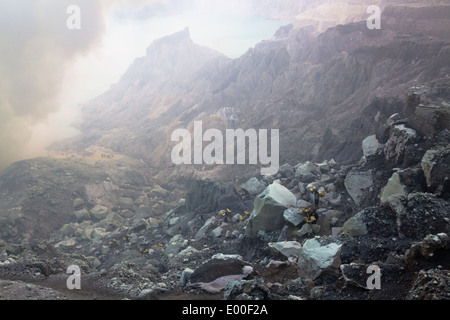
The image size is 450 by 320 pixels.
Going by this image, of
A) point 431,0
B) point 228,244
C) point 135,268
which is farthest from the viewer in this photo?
point 431,0

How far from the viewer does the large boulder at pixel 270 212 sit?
12953 millimetres

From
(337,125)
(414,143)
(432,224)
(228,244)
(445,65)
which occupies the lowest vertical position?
(228,244)

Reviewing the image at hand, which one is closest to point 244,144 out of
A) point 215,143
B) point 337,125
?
point 215,143

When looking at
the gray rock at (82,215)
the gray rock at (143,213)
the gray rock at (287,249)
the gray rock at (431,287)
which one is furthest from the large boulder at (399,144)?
the gray rock at (82,215)

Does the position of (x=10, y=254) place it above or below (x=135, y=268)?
below

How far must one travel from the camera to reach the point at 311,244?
9.11m

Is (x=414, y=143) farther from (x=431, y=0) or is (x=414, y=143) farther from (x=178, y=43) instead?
(x=178, y=43)

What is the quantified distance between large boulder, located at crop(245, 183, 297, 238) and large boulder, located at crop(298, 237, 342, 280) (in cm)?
377

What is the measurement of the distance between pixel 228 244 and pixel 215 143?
33322mm

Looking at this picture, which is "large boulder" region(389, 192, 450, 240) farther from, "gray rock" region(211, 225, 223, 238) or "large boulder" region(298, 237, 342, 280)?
"gray rock" region(211, 225, 223, 238)

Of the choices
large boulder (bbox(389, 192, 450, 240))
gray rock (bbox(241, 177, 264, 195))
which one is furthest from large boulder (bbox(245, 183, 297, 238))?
gray rock (bbox(241, 177, 264, 195))

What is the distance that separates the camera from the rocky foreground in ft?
23.5

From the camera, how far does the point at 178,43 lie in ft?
401

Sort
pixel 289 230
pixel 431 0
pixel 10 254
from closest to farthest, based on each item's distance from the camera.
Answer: pixel 289 230 → pixel 10 254 → pixel 431 0
